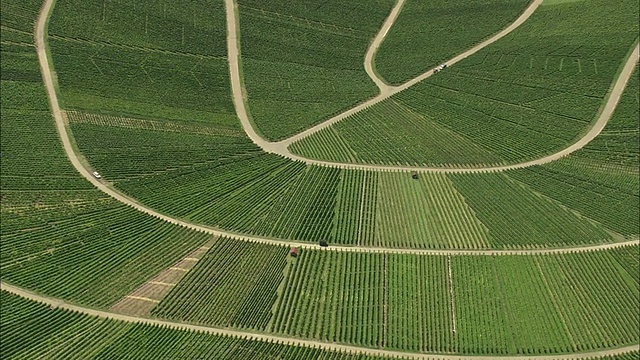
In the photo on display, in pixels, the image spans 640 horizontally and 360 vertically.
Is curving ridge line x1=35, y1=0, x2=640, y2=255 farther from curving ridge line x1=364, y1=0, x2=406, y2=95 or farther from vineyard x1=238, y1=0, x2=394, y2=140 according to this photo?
curving ridge line x1=364, y1=0, x2=406, y2=95

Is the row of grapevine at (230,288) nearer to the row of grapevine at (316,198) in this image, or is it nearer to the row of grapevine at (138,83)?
the row of grapevine at (316,198)

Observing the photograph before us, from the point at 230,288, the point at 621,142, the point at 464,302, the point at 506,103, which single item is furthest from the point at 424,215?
the point at 621,142

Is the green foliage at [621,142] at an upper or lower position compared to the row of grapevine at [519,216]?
upper

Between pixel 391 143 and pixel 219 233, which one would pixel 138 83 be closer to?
pixel 219 233

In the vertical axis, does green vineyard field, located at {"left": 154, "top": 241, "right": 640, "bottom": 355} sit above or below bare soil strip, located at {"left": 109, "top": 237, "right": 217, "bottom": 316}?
below

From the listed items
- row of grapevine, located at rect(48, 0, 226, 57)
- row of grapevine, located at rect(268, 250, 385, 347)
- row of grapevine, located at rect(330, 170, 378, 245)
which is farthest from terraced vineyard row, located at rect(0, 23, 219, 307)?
row of grapevine, located at rect(48, 0, 226, 57)

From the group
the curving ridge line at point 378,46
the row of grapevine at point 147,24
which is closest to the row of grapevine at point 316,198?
the row of grapevine at point 147,24
